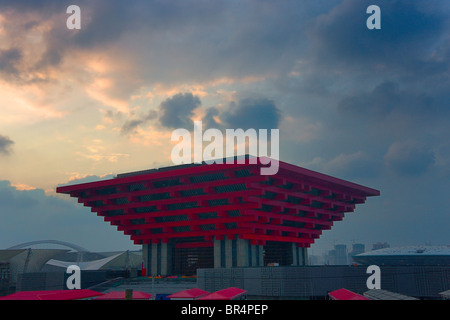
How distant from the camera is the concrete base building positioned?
63219 mm

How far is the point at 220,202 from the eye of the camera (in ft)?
215

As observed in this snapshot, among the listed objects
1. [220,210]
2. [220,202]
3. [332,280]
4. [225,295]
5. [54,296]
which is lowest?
[332,280]

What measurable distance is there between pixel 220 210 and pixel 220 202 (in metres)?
1.51

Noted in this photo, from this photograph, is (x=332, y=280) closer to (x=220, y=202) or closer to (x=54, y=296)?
(x=220, y=202)

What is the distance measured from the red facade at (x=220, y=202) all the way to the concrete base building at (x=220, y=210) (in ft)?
0.46

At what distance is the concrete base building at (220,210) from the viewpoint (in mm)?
63219

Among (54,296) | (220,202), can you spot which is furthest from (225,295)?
(220,202)

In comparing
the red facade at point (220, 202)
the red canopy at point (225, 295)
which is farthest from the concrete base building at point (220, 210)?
the red canopy at point (225, 295)

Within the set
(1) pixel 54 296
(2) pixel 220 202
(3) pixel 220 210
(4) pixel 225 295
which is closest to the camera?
(1) pixel 54 296

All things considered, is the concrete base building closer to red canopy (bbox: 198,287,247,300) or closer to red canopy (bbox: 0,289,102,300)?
red canopy (bbox: 198,287,247,300)

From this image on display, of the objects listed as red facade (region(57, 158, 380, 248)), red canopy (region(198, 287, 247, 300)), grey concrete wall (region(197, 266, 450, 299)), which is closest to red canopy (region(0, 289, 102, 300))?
red canopy (region(198, 287, 247, 300))

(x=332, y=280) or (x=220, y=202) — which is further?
(x=220, y=202)
